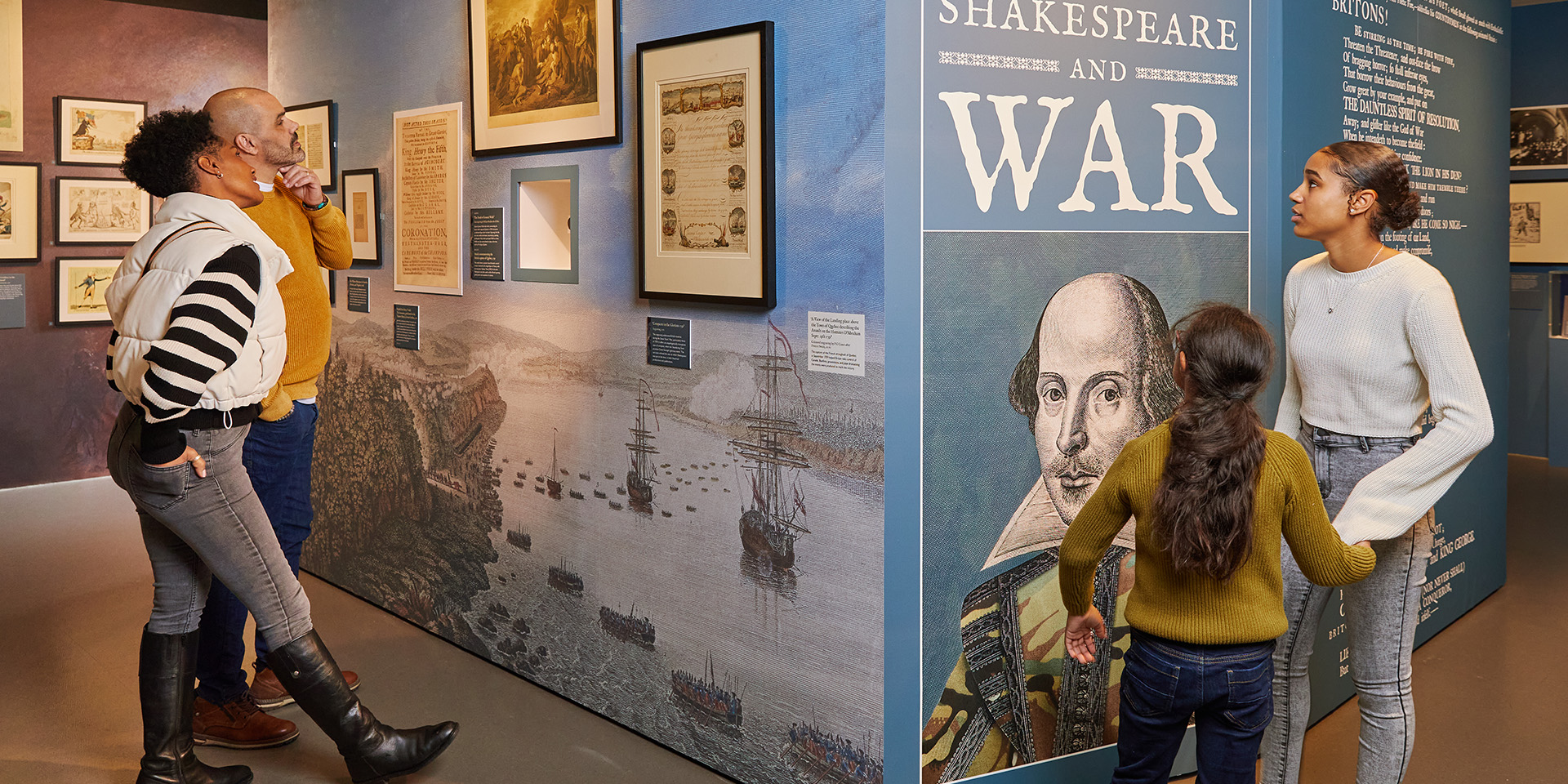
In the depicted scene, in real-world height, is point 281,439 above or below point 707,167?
below

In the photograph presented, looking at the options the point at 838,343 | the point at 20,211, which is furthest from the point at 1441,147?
the point at 20,211

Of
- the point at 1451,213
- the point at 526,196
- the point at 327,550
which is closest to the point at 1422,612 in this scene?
the point at 1451,213

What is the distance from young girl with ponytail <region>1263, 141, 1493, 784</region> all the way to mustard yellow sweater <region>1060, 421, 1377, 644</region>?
0.40m

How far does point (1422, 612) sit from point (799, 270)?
3016mm

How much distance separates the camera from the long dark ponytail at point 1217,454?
6.98 ft

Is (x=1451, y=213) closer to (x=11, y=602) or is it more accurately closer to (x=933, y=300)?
(x=933, y=300)

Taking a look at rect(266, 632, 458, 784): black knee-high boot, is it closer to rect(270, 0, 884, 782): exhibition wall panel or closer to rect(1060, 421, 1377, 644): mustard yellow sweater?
rect(270, 0, 884, 782): exhibition wall panel

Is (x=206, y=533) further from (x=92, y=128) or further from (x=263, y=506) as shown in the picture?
(x=92, y=128)

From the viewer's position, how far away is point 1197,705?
7.43 feet

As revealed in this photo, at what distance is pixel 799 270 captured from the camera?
3113 mm

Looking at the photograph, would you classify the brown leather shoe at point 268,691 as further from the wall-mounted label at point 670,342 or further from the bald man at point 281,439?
the wall-mounted label at point 670,342

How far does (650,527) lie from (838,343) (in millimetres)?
998

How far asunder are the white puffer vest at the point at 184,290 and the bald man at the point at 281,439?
1.62 feet

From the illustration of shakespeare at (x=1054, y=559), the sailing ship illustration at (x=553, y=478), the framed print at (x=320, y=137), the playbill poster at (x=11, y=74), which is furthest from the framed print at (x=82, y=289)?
the illustration of shakespeare at (x=1054, y=559)
